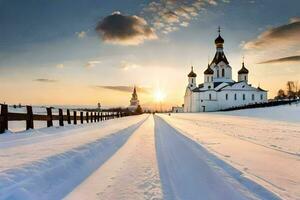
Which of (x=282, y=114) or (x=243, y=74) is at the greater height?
(x=243, y=74)

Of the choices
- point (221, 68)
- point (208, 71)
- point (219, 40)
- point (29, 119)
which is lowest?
point (29, 119)

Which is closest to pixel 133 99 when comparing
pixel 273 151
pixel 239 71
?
pixel 239 71

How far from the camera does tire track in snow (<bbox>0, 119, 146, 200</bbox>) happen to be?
530 centimetres

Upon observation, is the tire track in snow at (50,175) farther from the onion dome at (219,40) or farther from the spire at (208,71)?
the onion dome at (219,40)

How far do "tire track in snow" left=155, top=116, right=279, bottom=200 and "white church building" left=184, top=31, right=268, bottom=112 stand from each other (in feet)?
385

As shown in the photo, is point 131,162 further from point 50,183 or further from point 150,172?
point 50,183

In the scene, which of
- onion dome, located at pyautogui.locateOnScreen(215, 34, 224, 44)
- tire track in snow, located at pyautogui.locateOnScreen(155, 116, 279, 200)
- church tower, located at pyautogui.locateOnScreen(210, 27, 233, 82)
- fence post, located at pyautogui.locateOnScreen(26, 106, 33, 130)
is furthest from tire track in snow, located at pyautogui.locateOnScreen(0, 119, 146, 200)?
onion dome, located at pyautogui.locateOnScreen(215, 34, 224, 44)

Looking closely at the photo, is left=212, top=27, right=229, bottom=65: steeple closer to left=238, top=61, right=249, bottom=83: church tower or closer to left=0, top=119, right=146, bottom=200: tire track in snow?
left=238, top=61, right=249, bottom=83: church tower

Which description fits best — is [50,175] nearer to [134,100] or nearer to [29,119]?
[29,119]

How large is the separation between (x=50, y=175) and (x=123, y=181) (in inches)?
52.7

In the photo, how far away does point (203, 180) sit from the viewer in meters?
6.76

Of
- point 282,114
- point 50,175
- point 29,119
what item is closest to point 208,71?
point 282,114

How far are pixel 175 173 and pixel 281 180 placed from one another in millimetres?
2074

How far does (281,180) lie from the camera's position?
6.50 metres
